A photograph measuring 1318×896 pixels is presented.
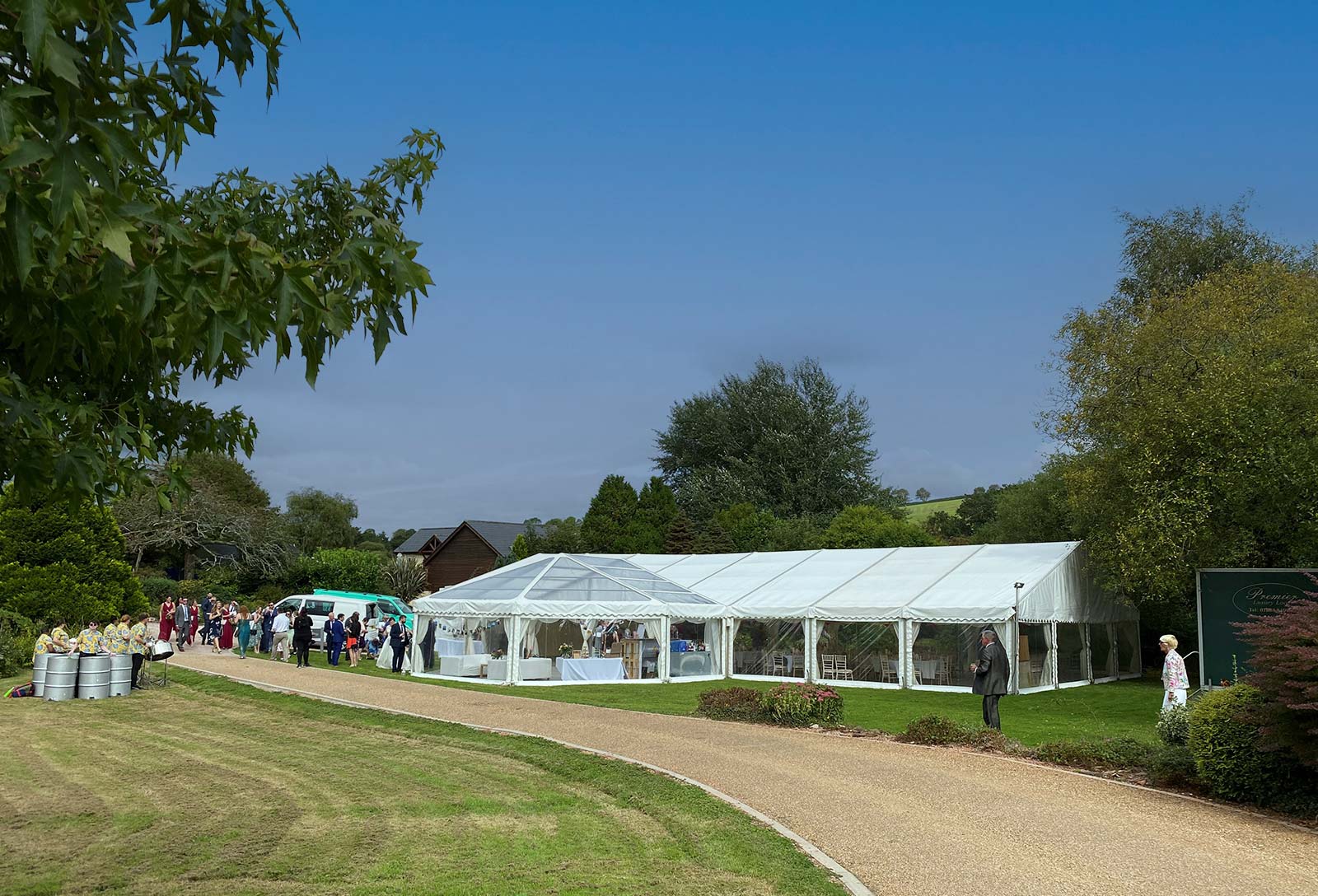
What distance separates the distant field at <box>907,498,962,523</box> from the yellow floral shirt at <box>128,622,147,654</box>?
54.3m

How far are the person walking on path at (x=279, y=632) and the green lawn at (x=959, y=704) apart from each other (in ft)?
12.0

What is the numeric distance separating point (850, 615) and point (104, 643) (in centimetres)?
1599

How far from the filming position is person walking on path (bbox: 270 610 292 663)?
28750 millimetres

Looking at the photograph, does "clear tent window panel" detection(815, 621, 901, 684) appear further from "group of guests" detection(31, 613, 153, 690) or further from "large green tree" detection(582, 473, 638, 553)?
"large green tree" detection(582, 473, 638, 553)

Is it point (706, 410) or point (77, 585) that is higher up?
point (706, 410)

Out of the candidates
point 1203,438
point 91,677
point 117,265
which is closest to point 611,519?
point 1203,438

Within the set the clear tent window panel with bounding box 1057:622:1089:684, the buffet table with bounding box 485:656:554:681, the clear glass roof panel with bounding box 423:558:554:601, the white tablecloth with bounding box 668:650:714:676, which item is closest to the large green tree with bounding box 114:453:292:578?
the clear glass roof panel with bounding box 423:558:554:601

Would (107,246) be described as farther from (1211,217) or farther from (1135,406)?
(1211,217)

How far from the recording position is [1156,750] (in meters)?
11.2

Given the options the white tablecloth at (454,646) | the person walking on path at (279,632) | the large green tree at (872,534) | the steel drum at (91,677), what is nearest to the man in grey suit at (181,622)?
the person walking on path at (279,632)

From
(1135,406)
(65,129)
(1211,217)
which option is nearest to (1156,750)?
(65,129)

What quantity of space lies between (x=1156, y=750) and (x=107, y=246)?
1166 centimetres

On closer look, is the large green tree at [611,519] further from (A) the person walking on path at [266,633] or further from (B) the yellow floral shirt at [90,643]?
A: (B) the yellow floral shirt at [90,643]

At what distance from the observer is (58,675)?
16922 millimetres
